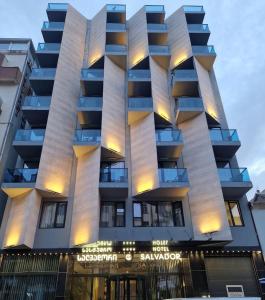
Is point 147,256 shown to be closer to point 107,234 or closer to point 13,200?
point 107,234

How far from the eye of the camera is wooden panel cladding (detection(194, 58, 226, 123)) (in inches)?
927

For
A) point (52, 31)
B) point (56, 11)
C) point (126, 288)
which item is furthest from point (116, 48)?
point (126, 288)

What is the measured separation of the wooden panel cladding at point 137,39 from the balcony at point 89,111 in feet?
22.9

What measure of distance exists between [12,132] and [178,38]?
19.2m

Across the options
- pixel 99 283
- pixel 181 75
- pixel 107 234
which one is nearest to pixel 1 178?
pixel 107 234

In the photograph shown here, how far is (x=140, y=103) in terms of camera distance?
2283 centimetres

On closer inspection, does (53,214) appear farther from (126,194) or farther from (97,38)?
(97,38)

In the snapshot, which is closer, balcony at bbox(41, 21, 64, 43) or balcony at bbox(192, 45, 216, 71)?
balcony at bbox(192, 45, 216, 71)

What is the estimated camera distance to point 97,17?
3102cm

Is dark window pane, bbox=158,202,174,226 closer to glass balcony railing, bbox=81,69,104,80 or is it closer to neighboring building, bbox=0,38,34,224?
neighboring building, bbox=0,38,34,224

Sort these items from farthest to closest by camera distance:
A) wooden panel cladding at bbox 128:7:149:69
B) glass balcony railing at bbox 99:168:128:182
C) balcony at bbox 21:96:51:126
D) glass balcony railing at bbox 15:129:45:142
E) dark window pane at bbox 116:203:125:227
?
wooden panel cladding at bbox 128:7:149:69 → balcony at bbox 21:96:51:126 → glass balcony railing at bbox 15:129:45:142 → glass balcony railing at bbox 99:168:128:182 → dark window pane at bbox 116:203:125:227

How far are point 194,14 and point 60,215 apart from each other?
25.8 meters

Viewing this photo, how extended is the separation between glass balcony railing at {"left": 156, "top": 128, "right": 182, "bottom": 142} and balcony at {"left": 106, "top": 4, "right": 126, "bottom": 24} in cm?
1617

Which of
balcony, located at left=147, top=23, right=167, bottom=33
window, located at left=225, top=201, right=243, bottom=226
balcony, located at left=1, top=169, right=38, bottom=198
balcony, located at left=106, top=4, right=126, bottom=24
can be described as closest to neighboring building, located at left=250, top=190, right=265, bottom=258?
window, located at left=225, top=201, right=243, bottom=226
